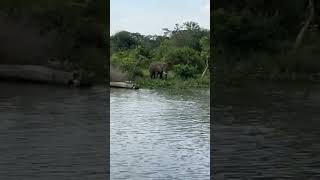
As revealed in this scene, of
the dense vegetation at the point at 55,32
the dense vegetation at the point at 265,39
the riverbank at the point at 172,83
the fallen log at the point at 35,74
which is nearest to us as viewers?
the fallen log at the point at 35,74

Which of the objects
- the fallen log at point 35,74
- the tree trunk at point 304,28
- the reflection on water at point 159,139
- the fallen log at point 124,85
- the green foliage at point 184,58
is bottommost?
the reflection on water at point 159,139

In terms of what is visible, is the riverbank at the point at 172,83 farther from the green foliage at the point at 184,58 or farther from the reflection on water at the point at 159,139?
the reflection on water at the point at 159,139

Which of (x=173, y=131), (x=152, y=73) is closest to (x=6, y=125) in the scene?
(x=173, y=131)

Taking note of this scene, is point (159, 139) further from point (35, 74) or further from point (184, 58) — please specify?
point (184, 58)

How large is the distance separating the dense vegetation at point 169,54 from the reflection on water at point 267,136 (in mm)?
4504

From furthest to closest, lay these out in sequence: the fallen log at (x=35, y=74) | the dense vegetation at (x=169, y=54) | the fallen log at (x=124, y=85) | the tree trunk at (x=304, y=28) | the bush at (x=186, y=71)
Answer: the bush at (x=186, y=71) < the dense vegetation at (x=169, y=54) < the fallen log at (x=124, y=85) < the tree trunk at (x=304, y=28) < the fallen log at (x=35, y=74)

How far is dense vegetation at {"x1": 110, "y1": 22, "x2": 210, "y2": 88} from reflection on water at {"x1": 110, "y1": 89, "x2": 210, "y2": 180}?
14.2 ft

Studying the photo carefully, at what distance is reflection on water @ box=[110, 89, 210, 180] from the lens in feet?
14.2

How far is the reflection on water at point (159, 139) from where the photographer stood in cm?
434

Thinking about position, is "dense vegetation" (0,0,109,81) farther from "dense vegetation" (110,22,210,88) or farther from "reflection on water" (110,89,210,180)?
"reflection on water" (110,89,210,180)

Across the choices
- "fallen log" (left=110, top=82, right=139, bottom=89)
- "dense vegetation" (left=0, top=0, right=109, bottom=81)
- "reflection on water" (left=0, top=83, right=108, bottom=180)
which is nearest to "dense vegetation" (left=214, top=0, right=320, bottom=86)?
"fallen log" (left=110, top=82, right=139, bottom=89)

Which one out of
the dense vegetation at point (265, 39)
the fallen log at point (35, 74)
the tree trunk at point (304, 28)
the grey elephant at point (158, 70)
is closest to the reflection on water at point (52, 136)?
the fallen log at point (35, 74)

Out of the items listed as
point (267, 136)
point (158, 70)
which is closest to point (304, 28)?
point (158, 70)

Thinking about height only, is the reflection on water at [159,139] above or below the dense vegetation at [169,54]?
below
